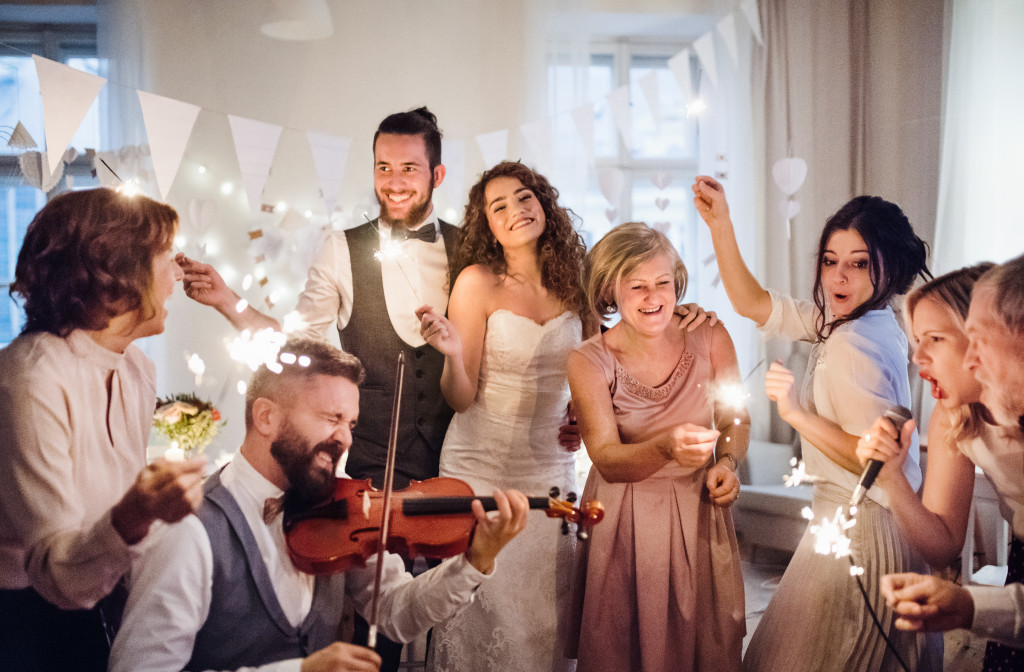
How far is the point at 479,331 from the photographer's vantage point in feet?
7.61

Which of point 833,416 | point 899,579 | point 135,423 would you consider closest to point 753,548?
point 833,416

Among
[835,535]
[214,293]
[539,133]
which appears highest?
[539,133]

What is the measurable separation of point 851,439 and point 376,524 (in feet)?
3.83

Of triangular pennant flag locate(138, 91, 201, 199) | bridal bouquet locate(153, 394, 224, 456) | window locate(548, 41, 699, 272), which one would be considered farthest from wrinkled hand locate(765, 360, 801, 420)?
window locate(548, 41, 699, 272)

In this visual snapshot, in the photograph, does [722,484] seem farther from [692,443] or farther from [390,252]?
[390,252]

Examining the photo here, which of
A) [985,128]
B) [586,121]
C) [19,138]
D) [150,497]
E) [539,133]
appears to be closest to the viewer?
[150,497]

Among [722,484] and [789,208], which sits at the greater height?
[789,208]

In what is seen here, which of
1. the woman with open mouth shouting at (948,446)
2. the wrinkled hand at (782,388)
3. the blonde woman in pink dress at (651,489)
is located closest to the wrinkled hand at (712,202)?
the blonde woman in pink dress at (651,489)

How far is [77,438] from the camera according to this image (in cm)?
140

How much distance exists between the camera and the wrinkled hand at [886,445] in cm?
173

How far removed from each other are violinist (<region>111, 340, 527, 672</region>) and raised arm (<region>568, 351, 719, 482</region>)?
467 mm

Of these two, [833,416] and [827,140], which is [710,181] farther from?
[827,140]

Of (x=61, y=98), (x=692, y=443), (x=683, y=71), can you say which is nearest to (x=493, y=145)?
(x=683, y=71)

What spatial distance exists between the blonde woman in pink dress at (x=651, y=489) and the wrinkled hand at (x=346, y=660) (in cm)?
79
